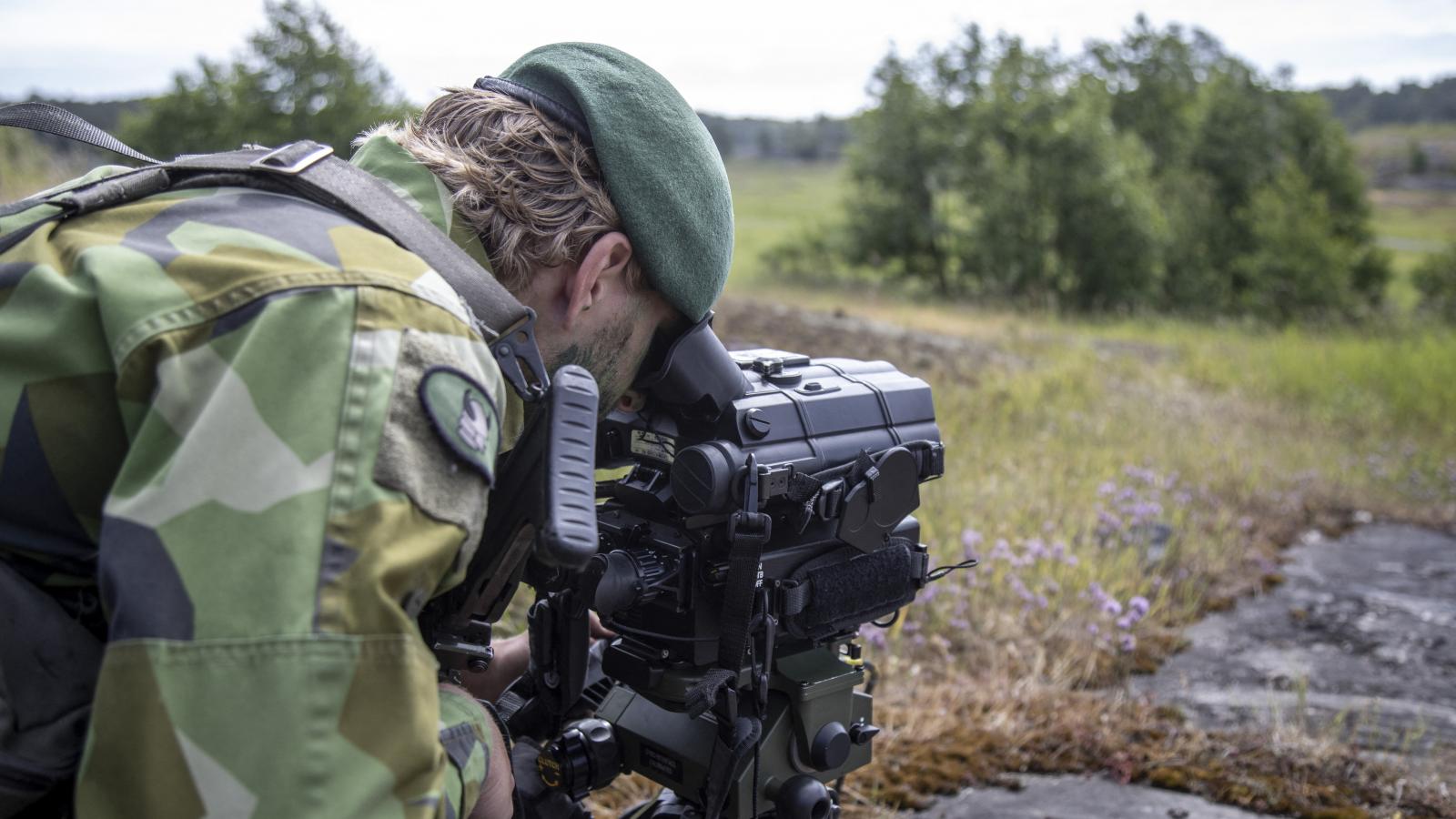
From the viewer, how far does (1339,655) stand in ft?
14.7

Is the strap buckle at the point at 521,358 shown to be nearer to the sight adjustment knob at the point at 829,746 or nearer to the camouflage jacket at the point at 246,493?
the camouflage jacket at the point at 246,493

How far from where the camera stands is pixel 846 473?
2.11m

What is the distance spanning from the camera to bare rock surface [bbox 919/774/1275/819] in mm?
3021

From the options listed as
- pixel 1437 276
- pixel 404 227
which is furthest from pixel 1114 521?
pixel 1437 276

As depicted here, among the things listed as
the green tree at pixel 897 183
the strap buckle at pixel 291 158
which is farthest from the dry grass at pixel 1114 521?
the green tree at pixel 897 183

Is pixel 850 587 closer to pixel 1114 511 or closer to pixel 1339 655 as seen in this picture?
pixel 1339 655

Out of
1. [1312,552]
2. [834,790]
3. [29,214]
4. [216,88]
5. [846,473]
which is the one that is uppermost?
[216,88]

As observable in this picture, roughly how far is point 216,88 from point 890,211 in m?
14.5

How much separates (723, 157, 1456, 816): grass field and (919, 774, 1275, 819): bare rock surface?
0.07 meters

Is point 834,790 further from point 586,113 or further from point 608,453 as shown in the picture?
point 586,113

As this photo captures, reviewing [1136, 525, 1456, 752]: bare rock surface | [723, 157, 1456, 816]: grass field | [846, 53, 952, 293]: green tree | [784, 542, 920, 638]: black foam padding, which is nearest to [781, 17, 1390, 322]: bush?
[846, 53, 952, 293]: green tree

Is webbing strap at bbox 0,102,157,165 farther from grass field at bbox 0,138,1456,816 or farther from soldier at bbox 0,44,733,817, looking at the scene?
grass field at bbox 0,138,1456,816

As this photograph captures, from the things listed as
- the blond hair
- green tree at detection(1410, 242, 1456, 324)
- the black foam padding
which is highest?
the blond hair

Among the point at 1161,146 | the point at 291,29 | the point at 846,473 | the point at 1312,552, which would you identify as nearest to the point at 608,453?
the point at 846,473
